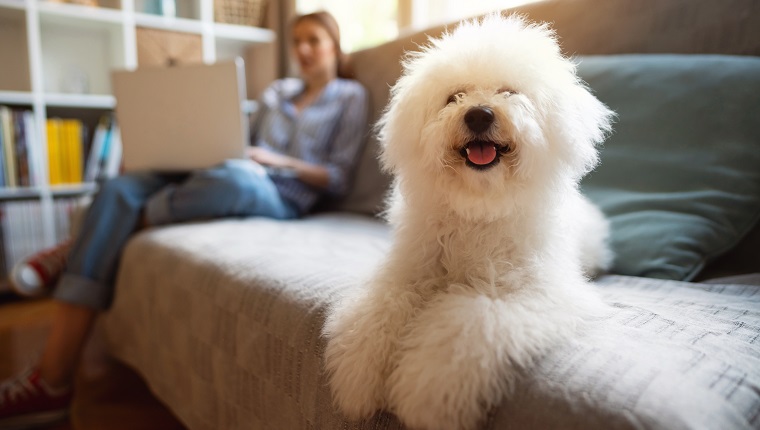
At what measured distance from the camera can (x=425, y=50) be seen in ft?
2.31

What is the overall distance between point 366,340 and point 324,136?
1181 millimetres

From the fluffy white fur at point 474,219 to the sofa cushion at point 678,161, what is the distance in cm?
27

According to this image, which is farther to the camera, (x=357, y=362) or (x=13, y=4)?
(x=13, y=4)

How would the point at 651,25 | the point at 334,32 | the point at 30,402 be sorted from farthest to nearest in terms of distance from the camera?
the point at 334,32, the point at 30,402, the point at 651,25

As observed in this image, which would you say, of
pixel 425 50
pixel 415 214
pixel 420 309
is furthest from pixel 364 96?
pixel 420 309

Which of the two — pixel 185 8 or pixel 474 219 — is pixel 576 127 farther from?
pixel 185 8

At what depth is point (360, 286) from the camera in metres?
0.68

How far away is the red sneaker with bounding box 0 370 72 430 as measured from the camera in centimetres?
112

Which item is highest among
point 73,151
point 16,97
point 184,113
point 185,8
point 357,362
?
point 185,8

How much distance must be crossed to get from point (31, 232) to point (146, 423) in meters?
1.33

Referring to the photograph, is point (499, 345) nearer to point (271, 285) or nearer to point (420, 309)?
point (420, 309)

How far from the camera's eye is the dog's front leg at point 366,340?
20.1 inches

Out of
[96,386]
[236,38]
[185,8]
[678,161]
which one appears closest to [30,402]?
[96,386]

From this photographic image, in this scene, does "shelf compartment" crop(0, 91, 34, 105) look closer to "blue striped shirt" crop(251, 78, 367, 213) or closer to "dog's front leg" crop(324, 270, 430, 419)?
"blue striped shirt" crop(251, 78, 367, 213)
